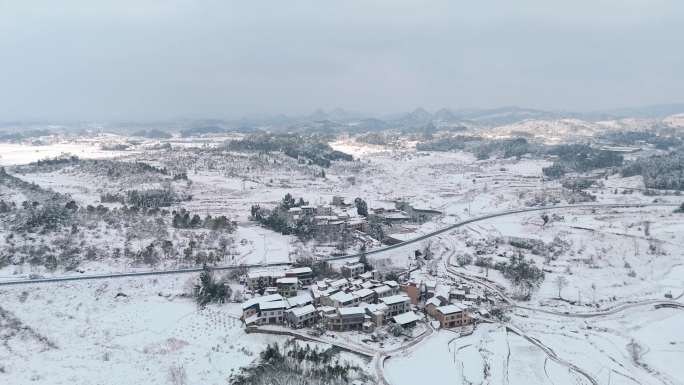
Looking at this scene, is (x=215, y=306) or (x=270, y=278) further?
(x=270, y=278)

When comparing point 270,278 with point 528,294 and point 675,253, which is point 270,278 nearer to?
point 528,294

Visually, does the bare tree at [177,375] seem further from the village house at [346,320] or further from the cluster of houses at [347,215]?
the cluster of houses at [347,215]

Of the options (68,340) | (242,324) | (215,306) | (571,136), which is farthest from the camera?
(571,136)

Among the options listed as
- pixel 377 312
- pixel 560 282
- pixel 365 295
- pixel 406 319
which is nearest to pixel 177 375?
pixel 377 312

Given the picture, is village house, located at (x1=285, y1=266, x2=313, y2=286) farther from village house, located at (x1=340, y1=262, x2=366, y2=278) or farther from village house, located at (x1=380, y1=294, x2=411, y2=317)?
village house, located at (x1=380, y1=294, x2=411, y2=317)

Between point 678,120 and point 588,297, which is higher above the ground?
point 678,120

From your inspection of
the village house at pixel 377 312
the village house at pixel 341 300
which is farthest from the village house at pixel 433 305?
the village house at pixel 341 300

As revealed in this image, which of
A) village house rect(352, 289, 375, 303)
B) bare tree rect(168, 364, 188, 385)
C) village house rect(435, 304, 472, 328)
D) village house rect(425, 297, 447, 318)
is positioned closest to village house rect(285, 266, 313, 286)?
village house rect(352, 289, 375, 303)

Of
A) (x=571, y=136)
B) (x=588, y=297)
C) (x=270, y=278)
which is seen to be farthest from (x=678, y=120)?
(x=270, y=278)
